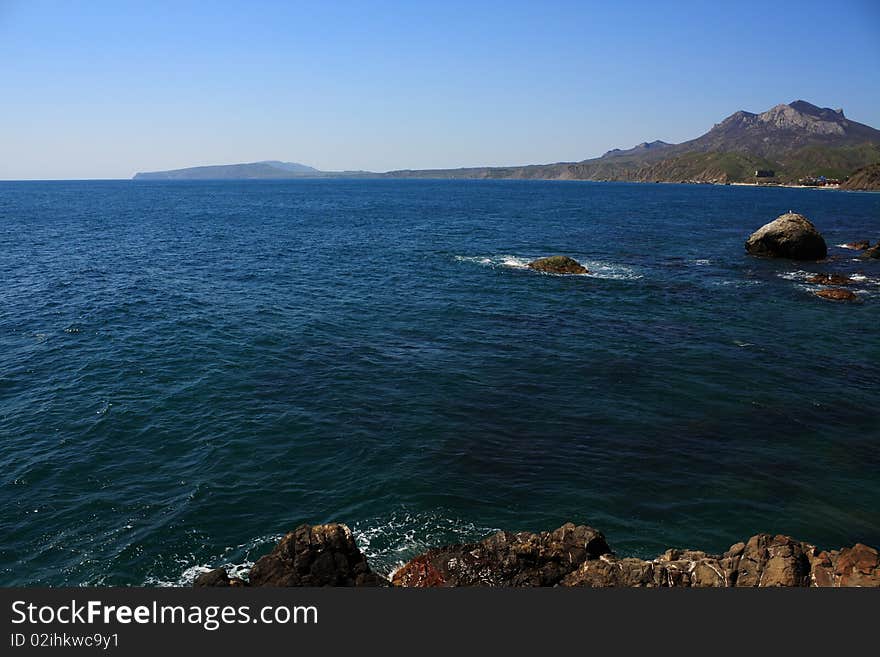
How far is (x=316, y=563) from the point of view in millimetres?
17250

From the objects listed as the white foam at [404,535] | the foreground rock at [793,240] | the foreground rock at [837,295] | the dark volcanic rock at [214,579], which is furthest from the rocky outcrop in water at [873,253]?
the dark volcanic rock at [214,579]

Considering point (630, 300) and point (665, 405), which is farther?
point (630, 300)

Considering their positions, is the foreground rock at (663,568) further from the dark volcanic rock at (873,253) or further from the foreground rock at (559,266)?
the dark volcanic rock at (873,253)

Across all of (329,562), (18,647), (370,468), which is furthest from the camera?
(370,468)

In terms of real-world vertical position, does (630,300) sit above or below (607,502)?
above

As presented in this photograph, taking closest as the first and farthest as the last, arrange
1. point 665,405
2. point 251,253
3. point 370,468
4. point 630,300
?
point 370,468, point 665,405, point 630,300, point 251,253

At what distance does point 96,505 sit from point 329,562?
12.8m

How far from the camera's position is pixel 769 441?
2825cm

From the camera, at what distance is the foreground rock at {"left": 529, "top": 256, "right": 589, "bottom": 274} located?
227 feet

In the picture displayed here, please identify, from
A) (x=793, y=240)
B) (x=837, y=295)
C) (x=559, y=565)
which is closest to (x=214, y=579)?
(x=559, y=565)

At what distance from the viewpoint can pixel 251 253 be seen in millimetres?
85750

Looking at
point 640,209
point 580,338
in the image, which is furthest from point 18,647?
point 640,209

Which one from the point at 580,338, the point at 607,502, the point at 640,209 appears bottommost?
the point at 607,502

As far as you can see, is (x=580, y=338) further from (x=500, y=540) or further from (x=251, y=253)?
(x=251, y=253)
